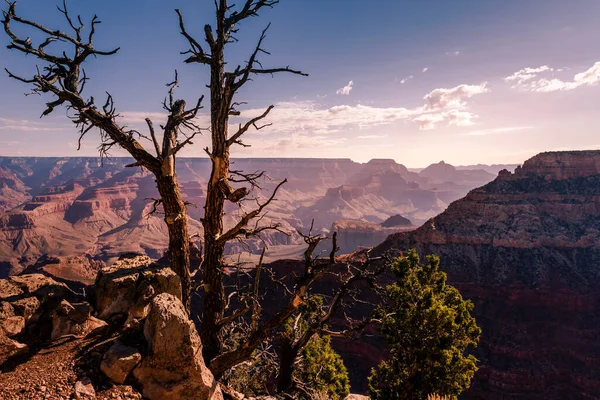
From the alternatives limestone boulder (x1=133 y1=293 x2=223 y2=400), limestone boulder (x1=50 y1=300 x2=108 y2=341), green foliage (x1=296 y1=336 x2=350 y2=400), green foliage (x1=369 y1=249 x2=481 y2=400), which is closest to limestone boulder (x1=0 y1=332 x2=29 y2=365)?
limestone boulder (x1=50 y1=300 x2=108 y2=341)

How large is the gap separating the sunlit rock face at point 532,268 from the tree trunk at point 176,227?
40779 millimetres

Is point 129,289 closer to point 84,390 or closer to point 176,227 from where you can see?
point 176,227

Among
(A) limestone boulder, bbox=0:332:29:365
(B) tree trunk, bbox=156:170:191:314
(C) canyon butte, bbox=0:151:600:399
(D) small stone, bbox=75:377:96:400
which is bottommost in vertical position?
(C) canyon butte, bbox=0:151:600:399

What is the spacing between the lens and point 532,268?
164 ft

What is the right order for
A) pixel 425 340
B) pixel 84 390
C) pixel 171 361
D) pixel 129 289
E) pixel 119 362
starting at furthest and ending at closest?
1. pixel 425 340
2. pixel 129 289
3. pixel 171 361
4. pixel 119 362
5. pixel 84 390

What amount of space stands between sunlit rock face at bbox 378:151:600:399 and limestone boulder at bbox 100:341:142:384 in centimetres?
4171

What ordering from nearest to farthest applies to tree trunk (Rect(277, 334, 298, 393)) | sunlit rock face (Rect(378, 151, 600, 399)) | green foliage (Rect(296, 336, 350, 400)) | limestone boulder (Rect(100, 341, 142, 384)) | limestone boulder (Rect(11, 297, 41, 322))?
limestone boulder (Rect(100, 341, 142, 384))
limestone boulder (Rect(11, 297, 41, 322))
tree trunk (Rect(277, 334, 298, 393))
green foliage (Rect(296, 336, 350, 400))
sunlit rock face (Rect(378, 151, 600, 399))

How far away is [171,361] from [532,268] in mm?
58730

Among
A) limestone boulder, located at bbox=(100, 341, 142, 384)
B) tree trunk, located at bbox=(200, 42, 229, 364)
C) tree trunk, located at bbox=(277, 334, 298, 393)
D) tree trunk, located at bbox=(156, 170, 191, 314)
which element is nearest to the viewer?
limestone boulder, located at bbox=(100, 341, 142, 384)

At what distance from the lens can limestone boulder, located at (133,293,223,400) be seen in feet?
14.9

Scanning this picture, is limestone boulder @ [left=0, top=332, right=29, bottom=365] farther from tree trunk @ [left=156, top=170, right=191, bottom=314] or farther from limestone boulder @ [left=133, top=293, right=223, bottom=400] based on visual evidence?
tree trunk @ [left=156, top=170, right=191, bottom=314]

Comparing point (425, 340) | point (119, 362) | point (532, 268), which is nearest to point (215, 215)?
point (119, 362)

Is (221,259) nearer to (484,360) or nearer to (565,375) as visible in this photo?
(484,360)

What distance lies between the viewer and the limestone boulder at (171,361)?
4.54 metres
